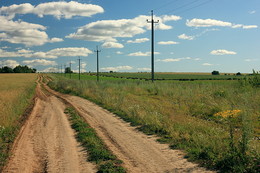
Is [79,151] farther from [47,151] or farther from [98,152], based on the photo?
[47,151]

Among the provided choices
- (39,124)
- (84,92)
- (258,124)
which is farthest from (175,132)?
(84,92)

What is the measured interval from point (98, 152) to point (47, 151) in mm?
1935

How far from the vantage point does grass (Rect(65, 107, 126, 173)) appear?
6203 millimetres

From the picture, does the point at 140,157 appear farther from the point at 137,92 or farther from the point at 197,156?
the point at 137,92

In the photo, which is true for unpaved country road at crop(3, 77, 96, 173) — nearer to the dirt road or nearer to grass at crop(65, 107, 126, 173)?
the dirt road

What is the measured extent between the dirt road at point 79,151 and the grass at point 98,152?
23 centimetres

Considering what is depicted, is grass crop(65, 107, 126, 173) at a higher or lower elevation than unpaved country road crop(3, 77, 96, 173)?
higher

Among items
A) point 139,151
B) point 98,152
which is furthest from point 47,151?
point 139,151

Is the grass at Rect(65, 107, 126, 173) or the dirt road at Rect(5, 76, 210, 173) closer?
the grass at Rect(65, 107, 126, 173)

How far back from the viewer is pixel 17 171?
6258 millimetres

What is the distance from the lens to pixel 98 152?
Result: 7324mm

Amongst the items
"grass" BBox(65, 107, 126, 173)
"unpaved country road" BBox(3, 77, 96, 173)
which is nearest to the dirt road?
"unpaved country road" BBox(3, 77, 96, 173)

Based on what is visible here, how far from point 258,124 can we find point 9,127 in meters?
11.9

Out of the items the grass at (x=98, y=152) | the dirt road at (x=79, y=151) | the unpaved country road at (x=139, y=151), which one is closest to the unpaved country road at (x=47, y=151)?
the dirt road at (x=79, y=151)
